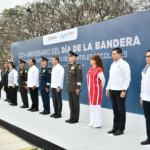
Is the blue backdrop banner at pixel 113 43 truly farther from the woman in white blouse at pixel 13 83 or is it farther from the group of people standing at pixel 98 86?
the woman in white blouse at pixel 13 83

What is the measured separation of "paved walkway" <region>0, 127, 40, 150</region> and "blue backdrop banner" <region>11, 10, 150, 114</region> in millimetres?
2895

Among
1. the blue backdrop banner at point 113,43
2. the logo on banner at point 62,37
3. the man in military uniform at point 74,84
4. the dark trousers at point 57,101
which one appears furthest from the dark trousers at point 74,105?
the logo on banner at point 62,37

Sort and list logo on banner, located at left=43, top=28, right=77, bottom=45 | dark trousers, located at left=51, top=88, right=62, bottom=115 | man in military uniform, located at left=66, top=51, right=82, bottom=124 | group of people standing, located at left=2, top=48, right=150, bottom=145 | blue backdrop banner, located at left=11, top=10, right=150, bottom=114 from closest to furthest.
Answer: group of people standing, located at left=2, top=48, right=150, bottom=145
man in military uniform, located at left=66, top=51, right=82, bottom=124
dark trousers, located at left=51, top=88, right=62, bottom=115
blue backdrop banner, located at left=11, top=10, right=150, bottom=114
logo on banner, located at left=43, top=28, right=77, bottom=45

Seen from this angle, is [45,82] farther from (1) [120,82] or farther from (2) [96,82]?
(1) [120,82]

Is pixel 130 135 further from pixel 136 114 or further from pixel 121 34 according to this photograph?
pixel 121 34

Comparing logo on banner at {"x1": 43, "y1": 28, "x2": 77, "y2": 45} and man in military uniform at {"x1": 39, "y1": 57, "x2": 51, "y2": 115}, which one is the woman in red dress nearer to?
man in military uniform at {"x1": 39, "y1": 57, "x2": 51, "y2": 115}

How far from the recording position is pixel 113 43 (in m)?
6.11

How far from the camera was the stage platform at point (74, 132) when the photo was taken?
3.31 metres

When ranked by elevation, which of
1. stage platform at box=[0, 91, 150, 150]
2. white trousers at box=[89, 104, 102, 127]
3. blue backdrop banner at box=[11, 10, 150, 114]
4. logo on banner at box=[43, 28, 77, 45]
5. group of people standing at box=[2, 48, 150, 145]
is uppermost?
logo on banner at box=[43, 28, 77, 45]

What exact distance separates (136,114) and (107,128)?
1575 mm

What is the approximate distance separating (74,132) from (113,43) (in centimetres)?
295

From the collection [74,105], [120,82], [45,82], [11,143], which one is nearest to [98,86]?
[120,82]

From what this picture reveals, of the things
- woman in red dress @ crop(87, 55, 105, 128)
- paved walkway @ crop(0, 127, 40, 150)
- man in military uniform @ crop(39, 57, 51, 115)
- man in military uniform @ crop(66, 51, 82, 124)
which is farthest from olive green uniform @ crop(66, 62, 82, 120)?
paved walkway @ crop(0, 127, 40, 150)

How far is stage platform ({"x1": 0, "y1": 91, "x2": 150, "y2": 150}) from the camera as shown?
3.31m
